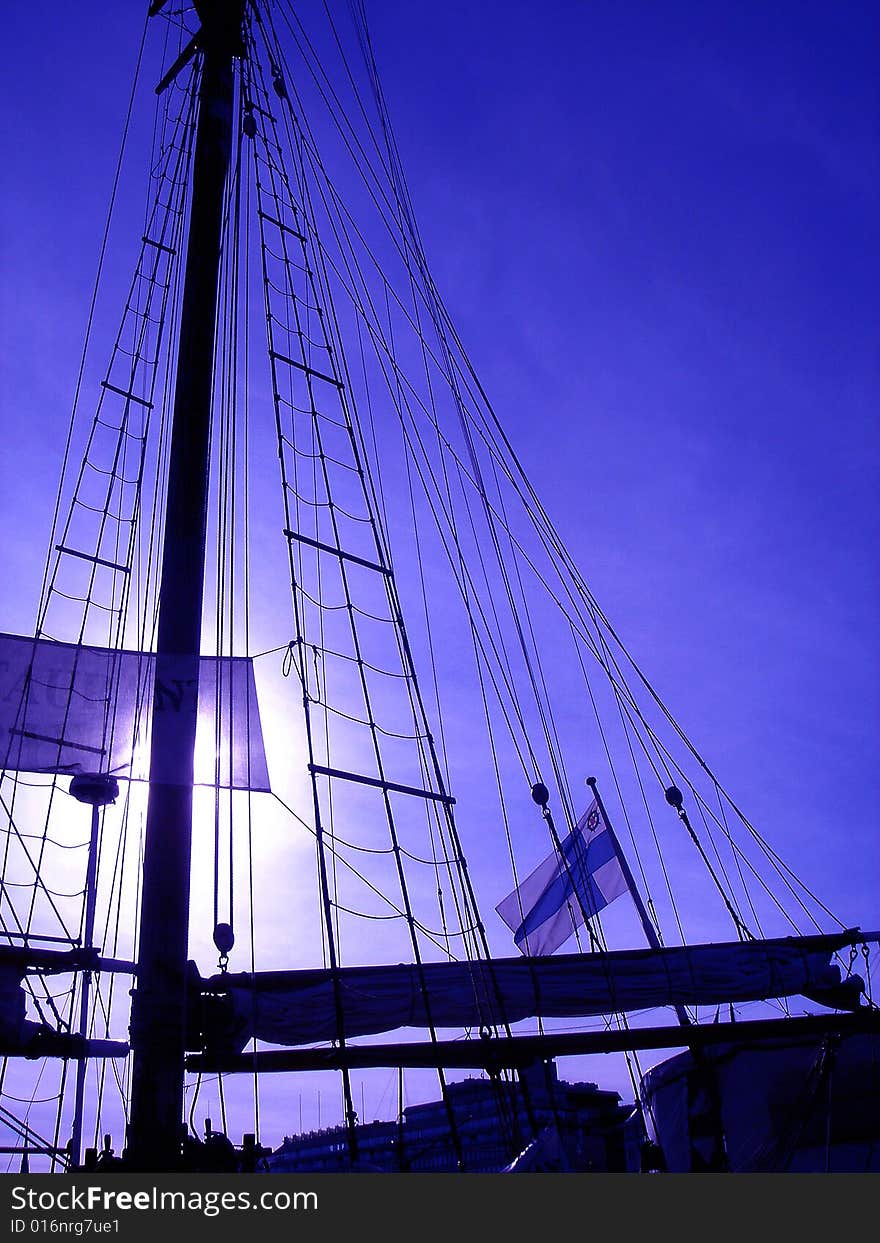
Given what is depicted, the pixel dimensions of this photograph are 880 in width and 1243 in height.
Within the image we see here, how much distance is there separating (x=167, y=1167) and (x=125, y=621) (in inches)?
386

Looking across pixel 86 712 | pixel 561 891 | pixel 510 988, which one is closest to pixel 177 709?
pixel 510 988

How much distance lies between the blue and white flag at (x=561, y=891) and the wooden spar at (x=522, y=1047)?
22.3 ft

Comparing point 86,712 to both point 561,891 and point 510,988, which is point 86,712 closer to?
point 561,891

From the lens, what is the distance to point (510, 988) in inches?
408

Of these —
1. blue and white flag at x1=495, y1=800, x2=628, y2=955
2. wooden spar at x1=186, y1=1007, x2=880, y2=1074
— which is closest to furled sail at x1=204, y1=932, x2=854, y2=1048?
wooden spar at x1=186, y1=1007, x2=880, y2=1074

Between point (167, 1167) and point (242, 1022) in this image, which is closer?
point (167, 1167)

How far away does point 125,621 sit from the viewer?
51.3ft

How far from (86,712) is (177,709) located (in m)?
9.95

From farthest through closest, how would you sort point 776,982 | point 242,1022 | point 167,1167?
1. point 776,982
2. point 242,1022
3. point 167,1167

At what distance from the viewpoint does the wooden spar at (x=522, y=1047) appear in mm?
9023

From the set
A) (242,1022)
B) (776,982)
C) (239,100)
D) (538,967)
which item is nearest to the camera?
Answer: (242,1022)

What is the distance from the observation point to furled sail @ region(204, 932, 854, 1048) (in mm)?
9141
